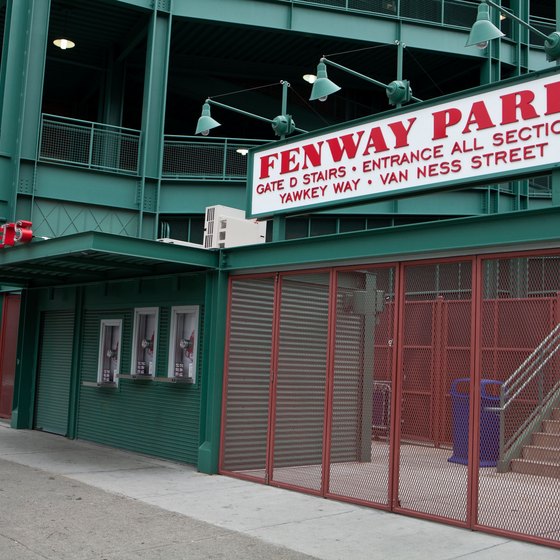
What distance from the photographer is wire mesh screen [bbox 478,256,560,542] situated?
7316 mm

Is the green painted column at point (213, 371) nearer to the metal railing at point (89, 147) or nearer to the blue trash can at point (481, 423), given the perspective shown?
the blue trash can at point (481, 423)

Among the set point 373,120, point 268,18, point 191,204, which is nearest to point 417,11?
→ point 268,18

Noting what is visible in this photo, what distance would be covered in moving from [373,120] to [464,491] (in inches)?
181

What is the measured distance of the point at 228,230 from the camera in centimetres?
1209

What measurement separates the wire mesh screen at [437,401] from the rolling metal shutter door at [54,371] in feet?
25.9

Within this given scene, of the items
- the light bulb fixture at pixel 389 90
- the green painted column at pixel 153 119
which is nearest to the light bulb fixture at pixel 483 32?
the light bulb fixture at pixel 389 90

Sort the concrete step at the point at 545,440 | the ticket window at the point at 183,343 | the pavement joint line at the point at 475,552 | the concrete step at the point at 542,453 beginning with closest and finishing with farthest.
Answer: the pavement joint line at the point at 475,552, the concrete step at the point at 542,453, the concrete step at the point at 545,440, the ticket window at the point at 183,343

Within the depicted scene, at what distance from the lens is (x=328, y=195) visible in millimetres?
9992

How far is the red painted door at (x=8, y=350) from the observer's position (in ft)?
55.1

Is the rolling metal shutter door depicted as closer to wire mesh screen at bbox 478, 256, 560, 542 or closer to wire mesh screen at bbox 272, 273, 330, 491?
wire mesh screen at bbox 272, 273, 330, 491

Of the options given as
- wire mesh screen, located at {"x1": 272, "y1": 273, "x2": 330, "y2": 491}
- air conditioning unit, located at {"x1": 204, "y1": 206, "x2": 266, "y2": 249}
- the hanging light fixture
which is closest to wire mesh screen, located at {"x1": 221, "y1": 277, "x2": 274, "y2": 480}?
wire mesh screen, located at {"x1": 272, "y1": 273, "x2": 330, "y2": 491}

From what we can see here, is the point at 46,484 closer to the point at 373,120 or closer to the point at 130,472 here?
the point at 130,472

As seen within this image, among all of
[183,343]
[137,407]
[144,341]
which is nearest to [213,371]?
[183,343]

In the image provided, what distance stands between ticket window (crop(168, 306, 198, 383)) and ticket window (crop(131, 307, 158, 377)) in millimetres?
471
